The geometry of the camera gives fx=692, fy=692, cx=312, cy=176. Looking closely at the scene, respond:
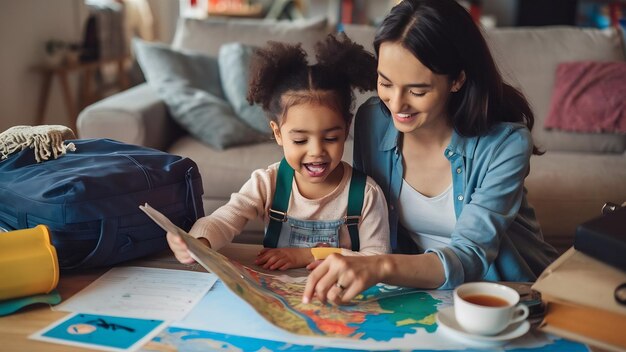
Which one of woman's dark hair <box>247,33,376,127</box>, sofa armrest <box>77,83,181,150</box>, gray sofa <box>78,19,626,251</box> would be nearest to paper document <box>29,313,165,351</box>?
woman's dark hair <box>247,33,376,127</box>

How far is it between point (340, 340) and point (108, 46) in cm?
419

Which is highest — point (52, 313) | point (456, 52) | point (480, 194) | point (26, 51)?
point (456, 52)

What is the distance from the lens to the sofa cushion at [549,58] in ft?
9.32

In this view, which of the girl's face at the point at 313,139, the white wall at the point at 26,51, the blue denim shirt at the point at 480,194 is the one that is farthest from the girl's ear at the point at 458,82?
the white wall at the point at 26,51

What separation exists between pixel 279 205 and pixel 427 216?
0.30m

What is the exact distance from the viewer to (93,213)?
3.80 ft

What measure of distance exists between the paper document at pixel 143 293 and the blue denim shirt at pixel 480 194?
0.40 metres

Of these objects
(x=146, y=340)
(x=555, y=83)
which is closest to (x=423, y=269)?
(x=146, y=340)

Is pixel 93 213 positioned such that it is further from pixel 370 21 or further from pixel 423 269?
pixel 370 21

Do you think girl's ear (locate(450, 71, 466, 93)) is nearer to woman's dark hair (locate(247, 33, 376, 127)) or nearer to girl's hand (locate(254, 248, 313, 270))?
woman's dark hair (locate(247, 33, 376, 127))

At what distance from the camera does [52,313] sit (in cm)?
103

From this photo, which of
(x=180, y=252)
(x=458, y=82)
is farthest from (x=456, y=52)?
(x=180, y=252)

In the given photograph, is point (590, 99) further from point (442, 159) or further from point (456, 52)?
point (456, 52)

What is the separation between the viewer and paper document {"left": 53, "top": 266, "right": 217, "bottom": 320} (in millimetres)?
1036
